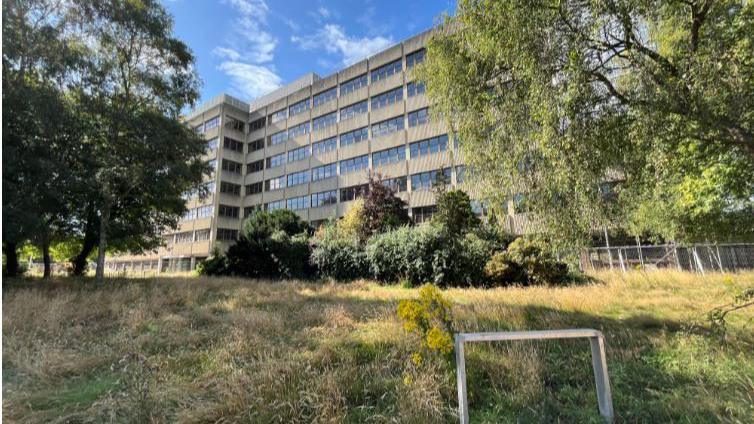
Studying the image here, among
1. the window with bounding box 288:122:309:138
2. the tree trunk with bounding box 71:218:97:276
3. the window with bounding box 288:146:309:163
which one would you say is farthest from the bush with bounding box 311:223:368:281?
the window with bounding box 288:122:309:138

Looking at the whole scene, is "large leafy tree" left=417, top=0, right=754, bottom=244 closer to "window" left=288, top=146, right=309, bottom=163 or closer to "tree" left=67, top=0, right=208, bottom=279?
"tree" left=67, top=0, right=208, bottom=279

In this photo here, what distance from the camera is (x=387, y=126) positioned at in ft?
124

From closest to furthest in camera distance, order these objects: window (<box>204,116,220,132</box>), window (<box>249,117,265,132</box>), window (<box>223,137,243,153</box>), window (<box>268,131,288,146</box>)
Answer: window (<box>268,131,288,146</box>), window (<box>223,137,243,153</box>), window (<box>204,116,220,132</box>), window (<box>249,117,265,132</box>)

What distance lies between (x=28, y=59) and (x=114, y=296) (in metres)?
10.1

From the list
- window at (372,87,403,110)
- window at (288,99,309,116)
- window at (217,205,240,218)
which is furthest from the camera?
window at (217,205,240,218)

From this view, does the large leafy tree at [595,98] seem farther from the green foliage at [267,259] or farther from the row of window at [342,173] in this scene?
the row of window at [342,173]

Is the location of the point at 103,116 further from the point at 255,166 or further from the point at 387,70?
the point at 255,166

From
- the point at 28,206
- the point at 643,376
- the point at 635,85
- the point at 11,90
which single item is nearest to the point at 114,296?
the point at 28,206

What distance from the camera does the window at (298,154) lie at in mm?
44969

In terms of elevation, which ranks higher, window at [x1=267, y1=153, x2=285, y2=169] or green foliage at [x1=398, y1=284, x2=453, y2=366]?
window at [x1=267, y1=153, x2=285, y2=169]

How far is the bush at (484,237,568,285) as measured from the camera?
13758 mm

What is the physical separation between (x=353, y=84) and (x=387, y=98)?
19.0ft

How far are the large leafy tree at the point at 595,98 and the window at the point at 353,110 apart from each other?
33436 mm

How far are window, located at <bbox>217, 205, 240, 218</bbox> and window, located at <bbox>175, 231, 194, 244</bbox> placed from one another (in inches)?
191
